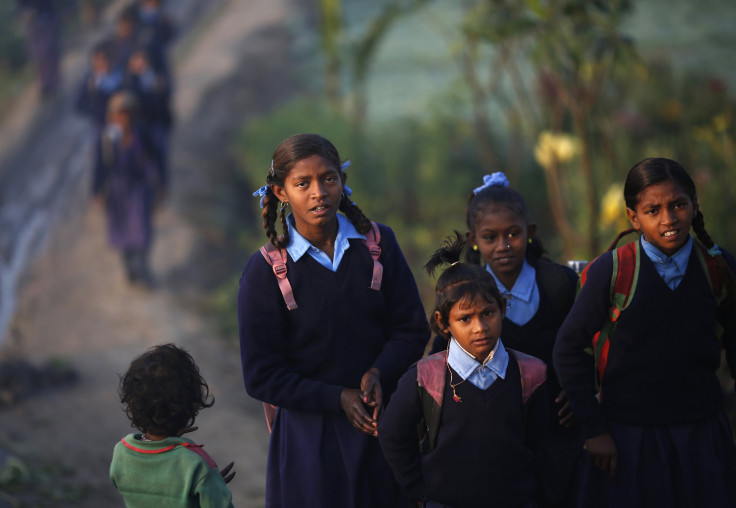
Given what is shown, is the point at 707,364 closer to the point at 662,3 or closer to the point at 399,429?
the point at 399,429

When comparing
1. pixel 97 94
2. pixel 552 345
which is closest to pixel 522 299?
pixel 552 345

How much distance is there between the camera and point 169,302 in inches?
299

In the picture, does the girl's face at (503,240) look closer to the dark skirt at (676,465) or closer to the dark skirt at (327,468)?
the dark skirt at (676,465)

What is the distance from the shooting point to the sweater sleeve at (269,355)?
2.46m

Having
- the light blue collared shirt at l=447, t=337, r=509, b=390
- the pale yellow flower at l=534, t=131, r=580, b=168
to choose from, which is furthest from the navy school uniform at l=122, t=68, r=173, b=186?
the light blue collared shirt at l=447, t=337, r=509, b=390

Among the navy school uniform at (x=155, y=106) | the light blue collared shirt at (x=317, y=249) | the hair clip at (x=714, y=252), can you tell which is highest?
the navy school uniform at (x=155, y=106)

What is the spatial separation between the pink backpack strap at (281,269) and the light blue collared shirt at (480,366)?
1.68 ft

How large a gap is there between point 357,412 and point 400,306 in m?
0.39

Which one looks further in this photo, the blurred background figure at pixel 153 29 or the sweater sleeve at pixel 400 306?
the blurred background figure at pixel 153 29

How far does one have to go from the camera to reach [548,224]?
26.4 feet

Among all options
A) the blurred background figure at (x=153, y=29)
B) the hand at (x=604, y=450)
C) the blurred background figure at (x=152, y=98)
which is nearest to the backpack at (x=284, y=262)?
the hand at (x=604, y=450)

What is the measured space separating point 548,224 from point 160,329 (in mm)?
3788

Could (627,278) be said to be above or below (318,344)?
above

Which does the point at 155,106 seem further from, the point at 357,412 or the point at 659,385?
the point at 659,385
